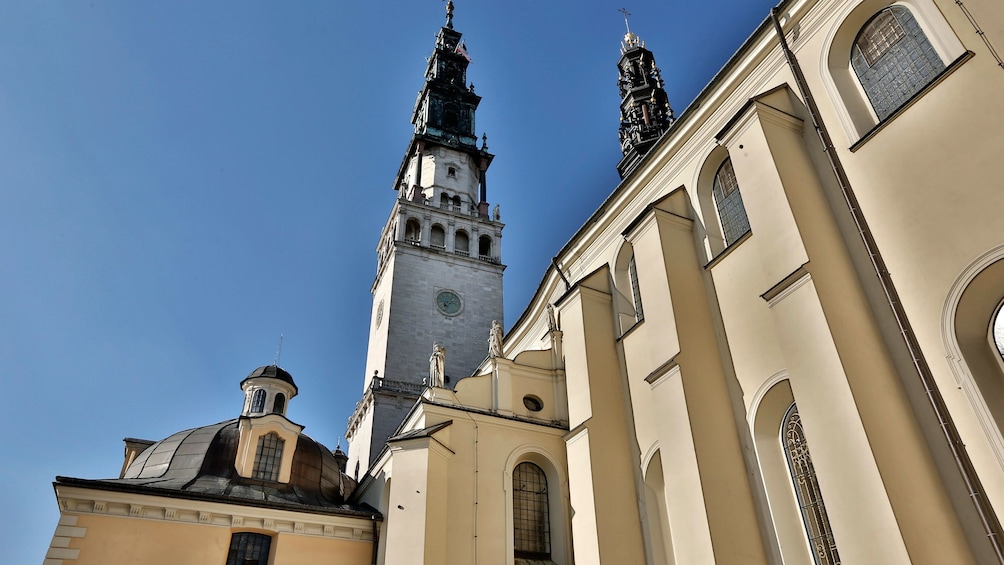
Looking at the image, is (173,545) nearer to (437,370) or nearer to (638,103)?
(437,370)

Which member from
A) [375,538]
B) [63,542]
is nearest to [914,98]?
[375,538]

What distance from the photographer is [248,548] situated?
15.9 m

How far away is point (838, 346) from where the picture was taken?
26.8 feet

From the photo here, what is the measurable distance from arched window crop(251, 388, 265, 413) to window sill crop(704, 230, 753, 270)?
60.0 feet

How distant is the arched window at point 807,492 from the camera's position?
8.93m

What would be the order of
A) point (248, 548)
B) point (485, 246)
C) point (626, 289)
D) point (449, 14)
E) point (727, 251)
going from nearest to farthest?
point (727, 251)
point (626, 289)
point (248, 548)
point (485, 246)
point (449, 14)

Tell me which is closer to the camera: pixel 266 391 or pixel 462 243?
pixel 266 391

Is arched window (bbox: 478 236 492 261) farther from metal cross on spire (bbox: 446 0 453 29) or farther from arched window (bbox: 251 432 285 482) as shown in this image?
metal cross on spire (bbox: 446 0 453 29)

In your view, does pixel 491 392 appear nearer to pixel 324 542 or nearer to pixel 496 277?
pixel 324 542

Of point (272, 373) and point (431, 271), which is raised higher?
point (431, 271)

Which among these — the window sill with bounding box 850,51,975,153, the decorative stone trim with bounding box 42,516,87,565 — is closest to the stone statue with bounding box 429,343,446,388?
the decorative stone trim with bounding box 42,516,87,565

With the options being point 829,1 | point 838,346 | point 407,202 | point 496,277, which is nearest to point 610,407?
point 838,346

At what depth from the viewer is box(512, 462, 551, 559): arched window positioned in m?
14.8

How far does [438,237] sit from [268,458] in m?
17.1
